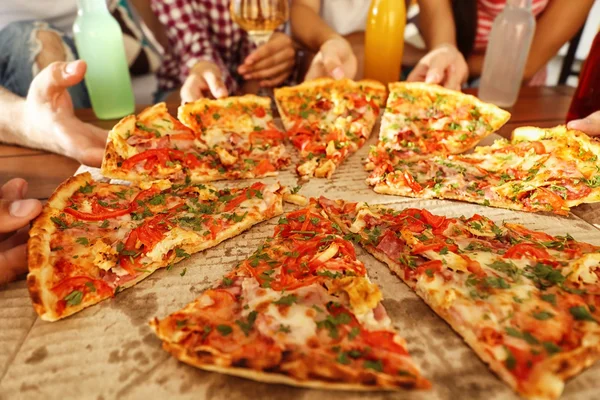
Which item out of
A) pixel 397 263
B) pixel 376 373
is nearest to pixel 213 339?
pixel 376 373

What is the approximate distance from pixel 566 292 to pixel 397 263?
56 centimetres

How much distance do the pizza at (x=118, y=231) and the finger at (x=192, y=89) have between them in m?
0.90

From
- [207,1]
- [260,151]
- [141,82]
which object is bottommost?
[141,82]

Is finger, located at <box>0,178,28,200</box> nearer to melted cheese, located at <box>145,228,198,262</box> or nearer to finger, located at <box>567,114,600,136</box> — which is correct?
melted cheese, located at <box>145,228,198,262</box>

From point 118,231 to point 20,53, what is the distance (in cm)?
223

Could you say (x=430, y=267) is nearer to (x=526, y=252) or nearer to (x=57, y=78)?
(x=526, y=252)

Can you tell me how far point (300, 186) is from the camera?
2230mm

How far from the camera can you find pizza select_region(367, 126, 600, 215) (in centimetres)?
199

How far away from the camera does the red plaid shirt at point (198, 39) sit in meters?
3.86

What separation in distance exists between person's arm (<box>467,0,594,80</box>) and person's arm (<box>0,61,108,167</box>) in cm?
358

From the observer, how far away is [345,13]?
4379mm

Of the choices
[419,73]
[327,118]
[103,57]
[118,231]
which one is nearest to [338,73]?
[327,118]

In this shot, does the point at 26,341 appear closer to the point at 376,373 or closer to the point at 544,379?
the point at 376,373

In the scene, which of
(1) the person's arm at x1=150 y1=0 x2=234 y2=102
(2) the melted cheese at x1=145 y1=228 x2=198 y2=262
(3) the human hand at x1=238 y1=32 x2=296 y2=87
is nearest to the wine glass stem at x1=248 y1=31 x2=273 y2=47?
(3) the human hand at x1=238 y1=32 x2=296 y2=87
